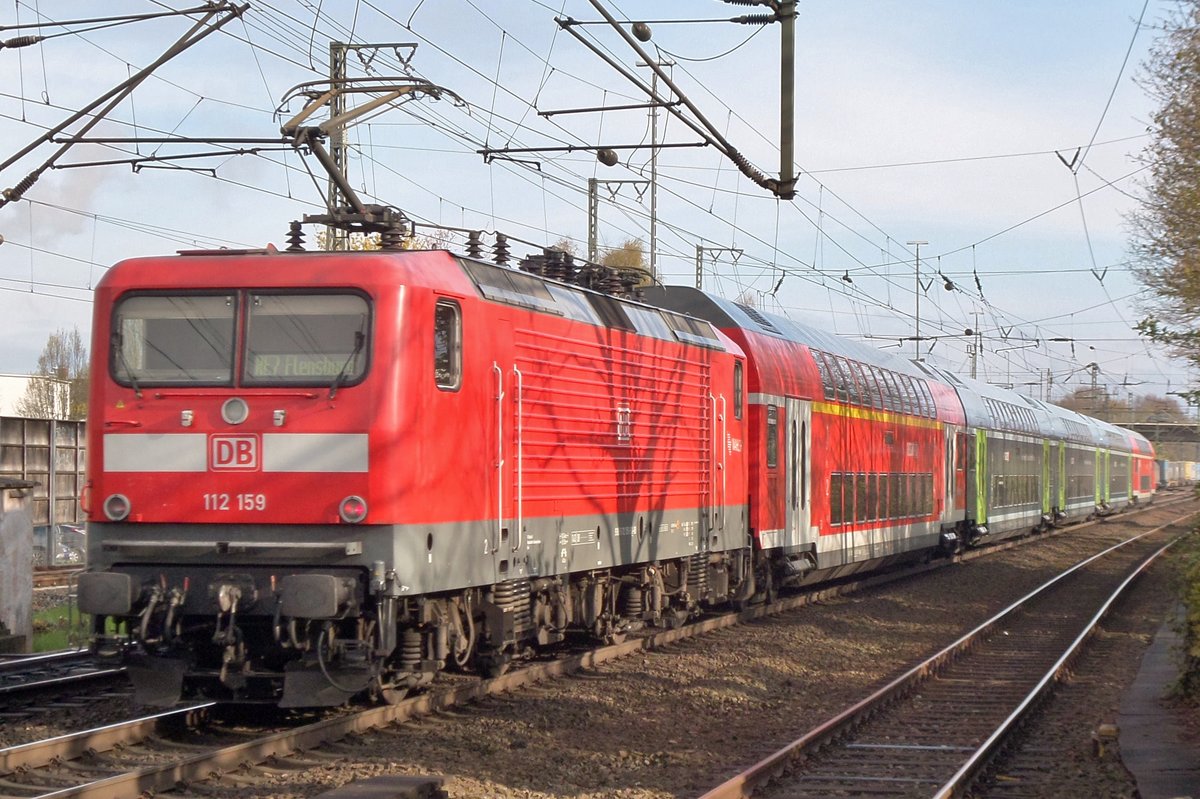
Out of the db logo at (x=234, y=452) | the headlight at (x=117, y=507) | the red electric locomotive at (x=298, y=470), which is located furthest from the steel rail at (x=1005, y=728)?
the headlight at (x=117, y=507)

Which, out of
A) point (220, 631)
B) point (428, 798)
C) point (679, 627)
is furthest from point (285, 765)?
point (679, 627)

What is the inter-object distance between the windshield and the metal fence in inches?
576

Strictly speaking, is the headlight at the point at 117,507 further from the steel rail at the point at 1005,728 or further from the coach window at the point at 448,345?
the steel rail at the point at 1005,728

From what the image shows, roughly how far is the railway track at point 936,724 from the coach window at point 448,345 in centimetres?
363

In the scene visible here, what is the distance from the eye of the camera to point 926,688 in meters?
13.9

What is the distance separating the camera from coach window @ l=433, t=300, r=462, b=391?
10.6m

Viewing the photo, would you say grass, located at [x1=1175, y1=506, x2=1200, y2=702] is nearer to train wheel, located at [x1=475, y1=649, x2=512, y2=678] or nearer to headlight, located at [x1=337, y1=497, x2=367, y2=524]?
train wheel, located at [x1=475, y1=649, x2=512, y2=678]

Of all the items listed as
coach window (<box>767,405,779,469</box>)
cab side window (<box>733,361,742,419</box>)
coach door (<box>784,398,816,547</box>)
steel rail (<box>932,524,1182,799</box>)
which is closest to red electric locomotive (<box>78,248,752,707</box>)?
steel rail (<box>932,524,1182,799</box>)

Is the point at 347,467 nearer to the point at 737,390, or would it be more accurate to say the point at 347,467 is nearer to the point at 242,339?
the point at 242,339

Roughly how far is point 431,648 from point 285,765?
1898 millimetres

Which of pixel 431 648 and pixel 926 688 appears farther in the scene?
pixel 926 688

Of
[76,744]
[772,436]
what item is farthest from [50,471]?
[76,744]

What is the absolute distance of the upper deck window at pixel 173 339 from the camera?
10.3m

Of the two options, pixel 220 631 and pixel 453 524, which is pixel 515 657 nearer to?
pixel 453 524
